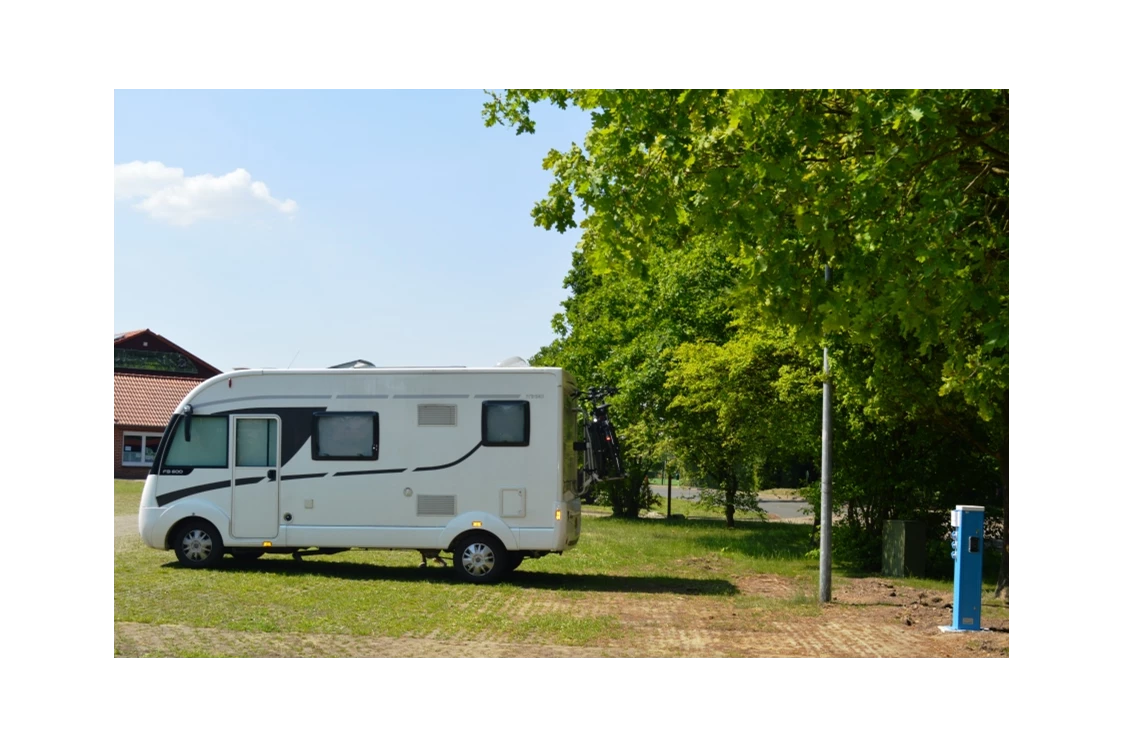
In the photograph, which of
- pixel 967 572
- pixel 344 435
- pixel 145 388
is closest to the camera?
pixel 967 572

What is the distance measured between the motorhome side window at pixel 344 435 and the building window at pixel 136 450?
37602 millimetres

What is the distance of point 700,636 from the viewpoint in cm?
1116

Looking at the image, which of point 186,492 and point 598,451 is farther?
point 598,451

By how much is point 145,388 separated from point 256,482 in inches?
1576

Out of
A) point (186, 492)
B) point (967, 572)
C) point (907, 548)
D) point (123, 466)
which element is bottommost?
point (123, 466)

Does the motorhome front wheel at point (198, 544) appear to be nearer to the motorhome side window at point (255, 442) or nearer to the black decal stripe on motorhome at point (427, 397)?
the motorhome side window at point (255, 442)

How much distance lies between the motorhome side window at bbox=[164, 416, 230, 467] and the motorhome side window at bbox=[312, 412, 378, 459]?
140cm

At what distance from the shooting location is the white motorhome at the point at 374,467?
14938 mm

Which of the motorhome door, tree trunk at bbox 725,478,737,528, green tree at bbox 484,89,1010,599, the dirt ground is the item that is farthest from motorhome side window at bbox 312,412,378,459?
tree trunk at bbox 725,478,737,528

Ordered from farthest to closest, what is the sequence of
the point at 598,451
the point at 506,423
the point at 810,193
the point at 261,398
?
the point at 598,451, the point at 261,398, the point at 506,423, the point at 810,193

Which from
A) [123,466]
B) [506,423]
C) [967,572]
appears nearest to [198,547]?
[506,423]

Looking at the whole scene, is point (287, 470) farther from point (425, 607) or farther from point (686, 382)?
point (686, 382)

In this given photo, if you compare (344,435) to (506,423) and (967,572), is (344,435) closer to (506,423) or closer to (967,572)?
(506,423)

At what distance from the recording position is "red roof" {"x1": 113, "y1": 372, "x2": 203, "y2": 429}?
49.5m
